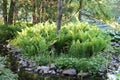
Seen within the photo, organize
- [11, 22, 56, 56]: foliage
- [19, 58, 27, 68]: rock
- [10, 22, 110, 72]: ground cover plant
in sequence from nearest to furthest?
1. [10, 22, 110, 72]: ground cover plant
2. [19, 58, 27, 68]: rock
3. [11, 22, 56, 56]: foliage

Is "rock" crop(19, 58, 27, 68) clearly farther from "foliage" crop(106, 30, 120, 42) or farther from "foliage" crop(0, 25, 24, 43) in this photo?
"foliage" crop(106, 30, 120, 42)

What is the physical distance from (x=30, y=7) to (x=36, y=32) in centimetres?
621

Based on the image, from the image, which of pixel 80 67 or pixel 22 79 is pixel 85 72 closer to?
pixel 80 67

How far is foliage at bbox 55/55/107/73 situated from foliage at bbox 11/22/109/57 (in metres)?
0.47

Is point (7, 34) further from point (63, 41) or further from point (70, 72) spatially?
point (70, 72)

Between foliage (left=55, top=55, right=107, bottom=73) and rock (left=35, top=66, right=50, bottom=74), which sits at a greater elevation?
foliage (left=55, top=55, right=107, bottom=73)

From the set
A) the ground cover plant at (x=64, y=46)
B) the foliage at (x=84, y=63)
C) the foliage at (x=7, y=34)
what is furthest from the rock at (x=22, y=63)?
the foliage at (x=7, y=34)

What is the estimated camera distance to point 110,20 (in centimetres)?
1447

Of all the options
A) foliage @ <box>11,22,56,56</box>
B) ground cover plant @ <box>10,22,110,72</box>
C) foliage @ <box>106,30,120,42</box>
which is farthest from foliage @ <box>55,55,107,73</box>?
foliage @ <box>106,30,120,42</box>

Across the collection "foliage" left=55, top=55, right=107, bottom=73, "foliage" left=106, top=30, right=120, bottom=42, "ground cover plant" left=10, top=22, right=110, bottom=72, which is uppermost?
"ground cover plant" left=10, top=22, right=110, bottom=72

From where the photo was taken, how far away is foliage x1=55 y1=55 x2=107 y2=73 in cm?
847

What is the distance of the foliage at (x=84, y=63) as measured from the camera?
8.47 m

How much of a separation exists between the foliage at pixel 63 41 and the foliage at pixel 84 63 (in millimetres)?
466

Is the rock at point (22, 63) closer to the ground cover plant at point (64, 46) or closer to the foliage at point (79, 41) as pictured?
the ground cover plant at point (64, 46)
